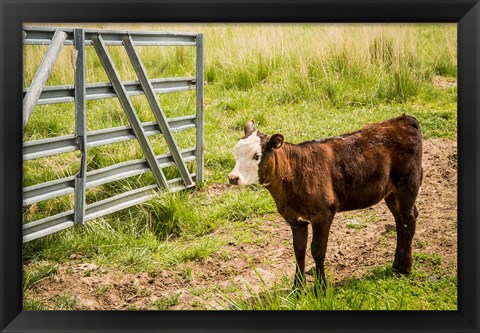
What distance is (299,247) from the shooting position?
443 centimetres

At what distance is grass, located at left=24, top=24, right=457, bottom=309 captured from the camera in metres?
4.50

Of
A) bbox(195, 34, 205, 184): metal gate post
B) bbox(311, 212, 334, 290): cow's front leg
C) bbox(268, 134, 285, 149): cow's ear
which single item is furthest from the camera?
bbox(195, 34, 205, 184): metal gate post

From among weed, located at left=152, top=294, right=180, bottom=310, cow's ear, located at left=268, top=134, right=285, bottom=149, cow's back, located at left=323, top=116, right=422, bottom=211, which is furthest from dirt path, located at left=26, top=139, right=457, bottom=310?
cow's ear, located at left=268, top=134, right=285, bottom=149

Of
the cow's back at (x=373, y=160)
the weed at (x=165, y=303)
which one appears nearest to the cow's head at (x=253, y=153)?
the cow's back at (x=373, y=160)

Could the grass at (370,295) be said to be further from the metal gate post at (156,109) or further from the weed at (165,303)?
the metal gate post at (156,109)

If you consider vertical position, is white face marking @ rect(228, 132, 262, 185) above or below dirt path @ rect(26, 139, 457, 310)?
above

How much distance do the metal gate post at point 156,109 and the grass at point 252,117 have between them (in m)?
0.07

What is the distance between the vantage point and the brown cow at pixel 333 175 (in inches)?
165

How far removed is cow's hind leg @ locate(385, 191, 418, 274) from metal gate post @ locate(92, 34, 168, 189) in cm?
152

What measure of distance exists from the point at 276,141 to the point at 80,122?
1.27 m

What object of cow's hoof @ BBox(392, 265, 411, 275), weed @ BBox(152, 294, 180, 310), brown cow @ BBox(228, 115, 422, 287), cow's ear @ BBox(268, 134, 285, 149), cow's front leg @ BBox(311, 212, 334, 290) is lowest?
weed @ BBox(152, 294, 180, 310)

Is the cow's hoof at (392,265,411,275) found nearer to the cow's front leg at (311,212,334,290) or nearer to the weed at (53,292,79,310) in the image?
the cow's front leg at (311,212,334,290)
